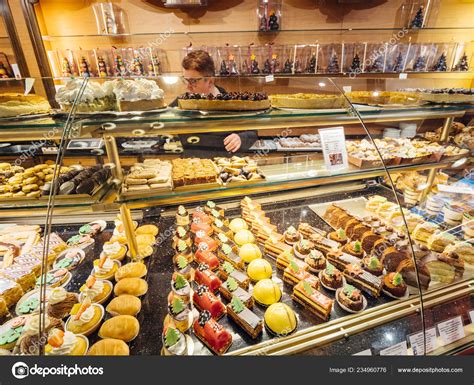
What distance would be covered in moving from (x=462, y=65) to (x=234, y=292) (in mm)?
6459

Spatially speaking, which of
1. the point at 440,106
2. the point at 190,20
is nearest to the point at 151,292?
the point at 440,106

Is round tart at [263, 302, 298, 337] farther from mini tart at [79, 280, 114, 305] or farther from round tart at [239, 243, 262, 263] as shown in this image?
mini tart at [79, 280, 114, 305]

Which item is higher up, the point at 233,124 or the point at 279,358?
the point at 233,124

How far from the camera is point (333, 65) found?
16.4 ft

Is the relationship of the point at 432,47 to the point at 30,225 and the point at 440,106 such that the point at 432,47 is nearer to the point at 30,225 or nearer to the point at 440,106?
the point at 440,106

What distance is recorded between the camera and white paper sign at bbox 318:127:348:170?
7.22 feet

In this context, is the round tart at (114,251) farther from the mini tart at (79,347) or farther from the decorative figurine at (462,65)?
the decorative figurine at (462,65)

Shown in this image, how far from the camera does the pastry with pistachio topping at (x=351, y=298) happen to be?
185 centimetres

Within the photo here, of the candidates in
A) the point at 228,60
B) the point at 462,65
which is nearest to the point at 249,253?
the point at 228,60

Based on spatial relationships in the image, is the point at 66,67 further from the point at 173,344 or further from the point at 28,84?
the point at 173,344

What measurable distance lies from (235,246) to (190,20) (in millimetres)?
4768

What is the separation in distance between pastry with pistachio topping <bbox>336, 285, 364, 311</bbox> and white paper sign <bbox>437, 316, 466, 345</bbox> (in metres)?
Result: 0.52

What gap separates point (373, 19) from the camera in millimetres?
5121

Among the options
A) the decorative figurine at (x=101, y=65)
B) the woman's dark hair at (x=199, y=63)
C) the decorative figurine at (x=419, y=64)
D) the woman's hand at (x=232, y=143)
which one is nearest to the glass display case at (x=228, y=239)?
the woman's hand at (x=232, y=143)
